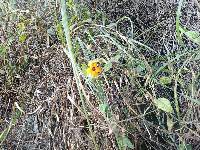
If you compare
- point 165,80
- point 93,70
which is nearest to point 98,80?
point 93,70

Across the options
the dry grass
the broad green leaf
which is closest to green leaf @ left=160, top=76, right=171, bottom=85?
the dry grass

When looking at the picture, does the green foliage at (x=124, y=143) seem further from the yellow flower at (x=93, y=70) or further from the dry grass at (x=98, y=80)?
the yellow flower at (x=93, y=70)

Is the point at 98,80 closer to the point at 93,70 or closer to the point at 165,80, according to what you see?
the point at 93,70

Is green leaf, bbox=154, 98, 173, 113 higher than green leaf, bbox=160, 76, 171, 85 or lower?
lower

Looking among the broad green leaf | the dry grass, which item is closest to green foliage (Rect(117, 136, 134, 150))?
the dry grass

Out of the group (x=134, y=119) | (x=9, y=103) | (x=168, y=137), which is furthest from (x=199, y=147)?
(x=9, y=103)

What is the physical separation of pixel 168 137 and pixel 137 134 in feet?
0.31

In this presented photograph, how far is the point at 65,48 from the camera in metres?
1.49

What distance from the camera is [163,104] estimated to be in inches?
50.9

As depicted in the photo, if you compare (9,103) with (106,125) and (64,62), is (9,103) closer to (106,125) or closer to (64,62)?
(64,62)

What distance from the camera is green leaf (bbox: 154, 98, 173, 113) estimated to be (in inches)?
50.3

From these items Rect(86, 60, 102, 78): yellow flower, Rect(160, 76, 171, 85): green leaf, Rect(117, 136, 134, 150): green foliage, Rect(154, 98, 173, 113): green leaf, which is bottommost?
Rect(117, 136, 134, 150): green foliage

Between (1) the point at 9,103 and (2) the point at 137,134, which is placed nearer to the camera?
(2) the point at 137,134

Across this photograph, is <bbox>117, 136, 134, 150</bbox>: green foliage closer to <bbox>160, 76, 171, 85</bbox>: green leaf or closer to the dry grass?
the dry grass
